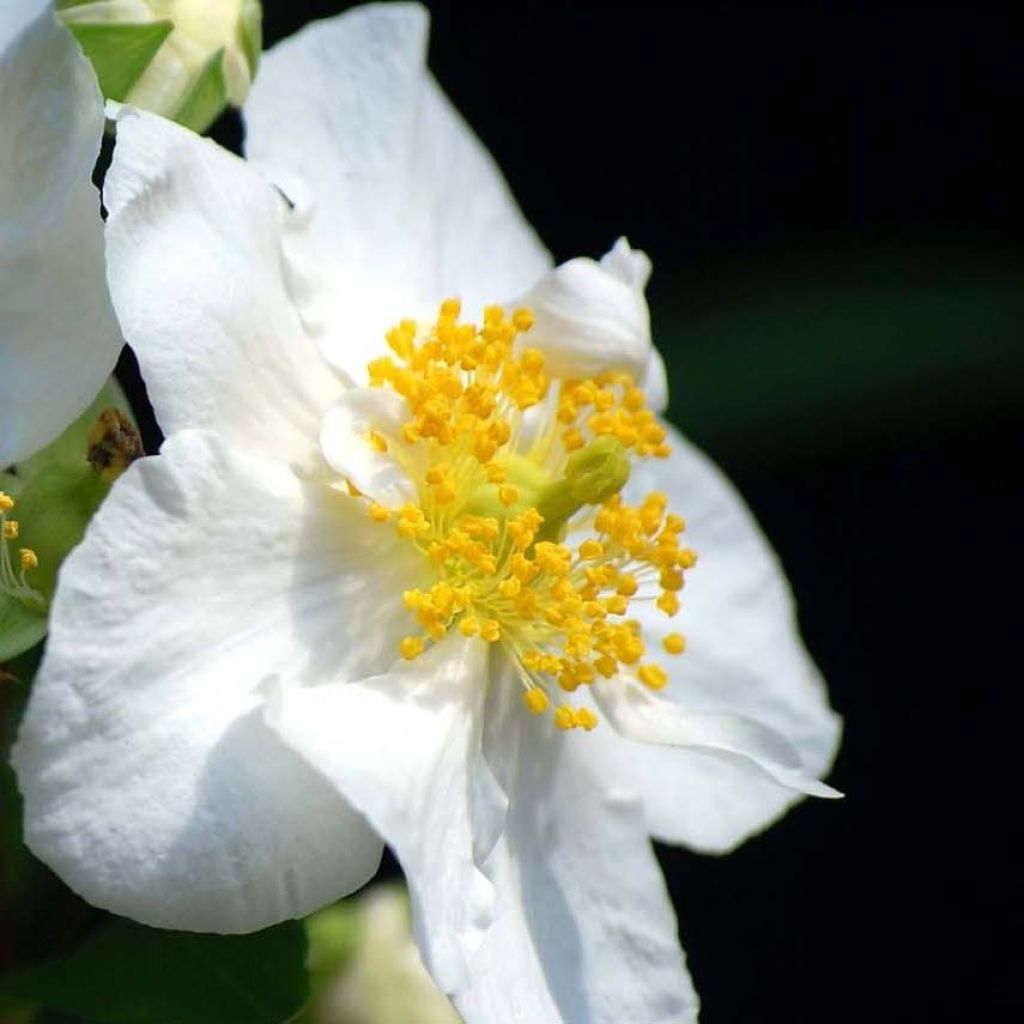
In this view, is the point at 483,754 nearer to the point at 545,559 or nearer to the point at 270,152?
the point at 545,559

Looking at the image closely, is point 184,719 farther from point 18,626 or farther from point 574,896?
point 574,896

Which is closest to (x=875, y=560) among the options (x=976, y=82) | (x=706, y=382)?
→ (x=706, y=382)

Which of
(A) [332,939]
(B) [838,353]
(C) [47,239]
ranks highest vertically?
(C) [47,239]

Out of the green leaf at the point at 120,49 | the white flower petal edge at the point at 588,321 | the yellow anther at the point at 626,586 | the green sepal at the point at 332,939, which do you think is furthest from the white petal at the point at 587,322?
the green sepal at the point at 332,939

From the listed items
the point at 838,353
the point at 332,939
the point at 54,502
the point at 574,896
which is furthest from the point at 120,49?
the point at 838,353

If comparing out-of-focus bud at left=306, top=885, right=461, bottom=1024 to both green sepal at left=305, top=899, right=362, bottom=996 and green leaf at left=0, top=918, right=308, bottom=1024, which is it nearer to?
green sepal at left=305, top=899, right=362, bottom=996

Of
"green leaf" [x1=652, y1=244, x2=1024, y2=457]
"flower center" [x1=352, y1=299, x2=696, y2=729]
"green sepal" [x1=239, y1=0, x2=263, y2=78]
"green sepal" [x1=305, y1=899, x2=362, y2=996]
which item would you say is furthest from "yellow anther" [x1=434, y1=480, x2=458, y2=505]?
"green leaf" [x1=652, y1=244, x2=1024, y2=457]

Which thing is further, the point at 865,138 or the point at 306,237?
the point at 865,138

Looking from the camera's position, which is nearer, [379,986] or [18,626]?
[18,626]
